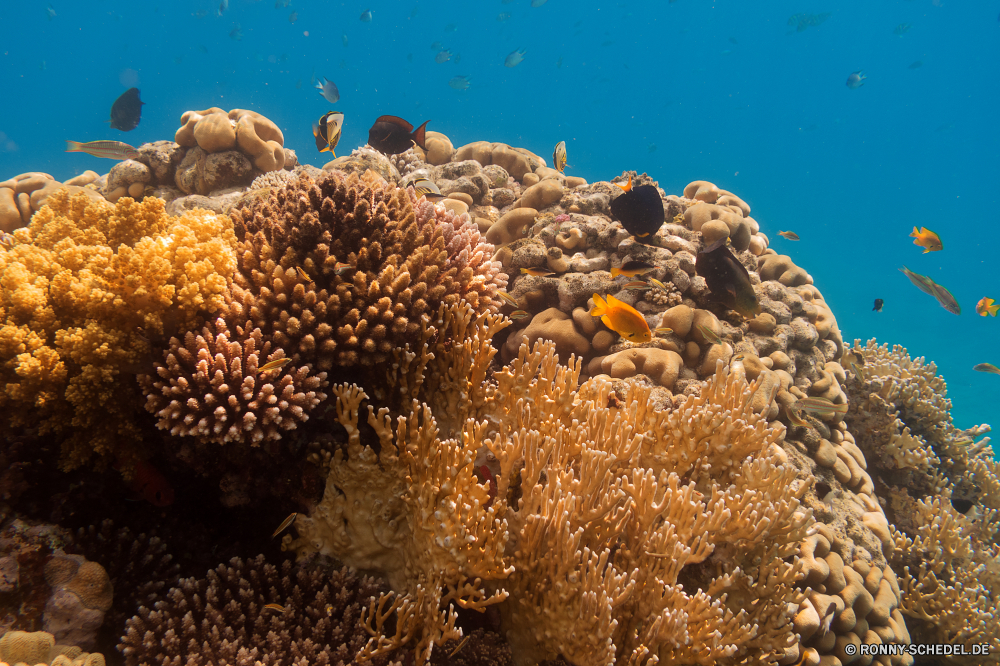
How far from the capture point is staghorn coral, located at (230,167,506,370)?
2756mm

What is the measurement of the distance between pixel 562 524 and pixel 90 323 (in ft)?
9.46

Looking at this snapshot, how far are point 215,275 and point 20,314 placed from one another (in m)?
1.07

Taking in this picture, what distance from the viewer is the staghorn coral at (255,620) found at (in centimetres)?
216

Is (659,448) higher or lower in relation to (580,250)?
lower

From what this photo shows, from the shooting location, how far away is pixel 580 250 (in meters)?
5.25

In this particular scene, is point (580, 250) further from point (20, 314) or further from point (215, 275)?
point (20, 314)

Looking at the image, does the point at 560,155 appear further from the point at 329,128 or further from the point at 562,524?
the point at 562,524

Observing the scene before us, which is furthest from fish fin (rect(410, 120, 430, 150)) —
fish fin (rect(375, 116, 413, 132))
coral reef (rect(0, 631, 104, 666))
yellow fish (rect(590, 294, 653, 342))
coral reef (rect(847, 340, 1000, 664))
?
coral reef (rect(847, 340, 1000, 664))

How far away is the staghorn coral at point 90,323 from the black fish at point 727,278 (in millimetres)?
4621

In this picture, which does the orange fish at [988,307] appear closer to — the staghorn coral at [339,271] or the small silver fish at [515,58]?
the staghorn coral at [339,271]

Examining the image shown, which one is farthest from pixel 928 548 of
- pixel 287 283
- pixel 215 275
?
pixel 215 275

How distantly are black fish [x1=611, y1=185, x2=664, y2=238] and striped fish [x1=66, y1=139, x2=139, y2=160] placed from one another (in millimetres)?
6545

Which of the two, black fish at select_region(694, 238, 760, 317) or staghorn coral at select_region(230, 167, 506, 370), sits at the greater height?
black fish at select_region(694, 238, 760, 317)

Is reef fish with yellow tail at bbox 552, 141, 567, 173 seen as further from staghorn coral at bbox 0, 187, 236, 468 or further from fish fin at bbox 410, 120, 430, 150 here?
staghorn coral at bbox 0, 187, 236, 468
